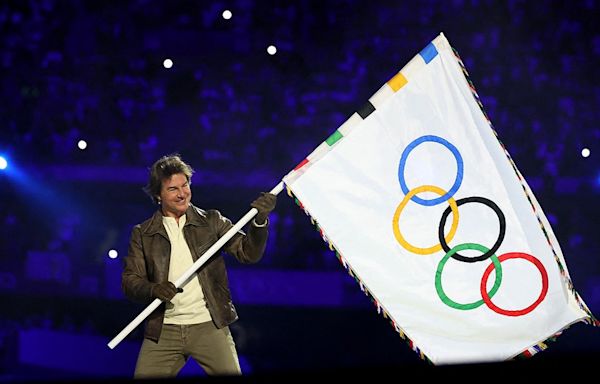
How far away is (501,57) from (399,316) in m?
3.61

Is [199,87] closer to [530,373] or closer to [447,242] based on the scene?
[447,242]

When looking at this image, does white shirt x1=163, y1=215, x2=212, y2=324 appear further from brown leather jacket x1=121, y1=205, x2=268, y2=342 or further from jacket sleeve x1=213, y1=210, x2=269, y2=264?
jacket sleeve x1=213, y1=210, x2=269, y2=264

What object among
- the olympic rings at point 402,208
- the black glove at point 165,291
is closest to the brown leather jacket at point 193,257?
the black glove at point 165,291

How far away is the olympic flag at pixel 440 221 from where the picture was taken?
3371mm

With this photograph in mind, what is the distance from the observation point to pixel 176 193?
3791 millimetres

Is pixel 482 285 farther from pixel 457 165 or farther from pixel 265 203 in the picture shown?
pixel 265 203

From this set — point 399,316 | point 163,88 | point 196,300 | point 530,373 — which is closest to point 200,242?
point 196,300

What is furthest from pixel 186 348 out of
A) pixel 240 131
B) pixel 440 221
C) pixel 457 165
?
pixel 240 131

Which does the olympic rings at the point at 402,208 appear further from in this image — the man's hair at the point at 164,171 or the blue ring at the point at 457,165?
the man's hair at the point at 164,171

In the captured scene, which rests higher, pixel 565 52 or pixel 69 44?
pixel 69 44

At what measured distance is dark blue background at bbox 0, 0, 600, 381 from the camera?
6484 mm

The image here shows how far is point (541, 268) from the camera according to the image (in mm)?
3357

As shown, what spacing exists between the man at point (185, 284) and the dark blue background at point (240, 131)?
100 inches

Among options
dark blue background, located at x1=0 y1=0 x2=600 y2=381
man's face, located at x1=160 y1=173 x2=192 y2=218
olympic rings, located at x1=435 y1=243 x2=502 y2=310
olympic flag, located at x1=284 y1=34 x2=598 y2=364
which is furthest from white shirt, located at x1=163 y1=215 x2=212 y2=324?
dark blue background, located at x1=0 y1=0 x2=600 y2=381
